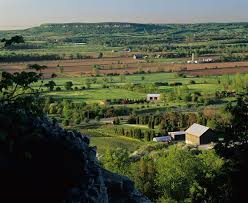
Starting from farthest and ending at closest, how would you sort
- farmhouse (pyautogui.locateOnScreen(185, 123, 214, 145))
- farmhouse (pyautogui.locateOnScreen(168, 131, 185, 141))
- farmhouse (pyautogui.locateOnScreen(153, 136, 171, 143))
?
farmhouse (pyautogui.locateOnScreen(168, 131, 185, 141))
farmhouse (pyautogui.locateOnScreen(153, 136, 171, 143))
farmhouse (pyautogui.locateOnScreen(185, 123, 214, 145))

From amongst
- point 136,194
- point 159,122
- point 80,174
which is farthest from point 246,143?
point 159,122

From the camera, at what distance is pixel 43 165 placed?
945cm

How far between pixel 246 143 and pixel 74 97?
6643 cm

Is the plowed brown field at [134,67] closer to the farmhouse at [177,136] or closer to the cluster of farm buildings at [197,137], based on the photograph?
the farmhouse at [177,136]

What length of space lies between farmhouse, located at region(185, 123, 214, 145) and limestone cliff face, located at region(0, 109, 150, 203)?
4062cm

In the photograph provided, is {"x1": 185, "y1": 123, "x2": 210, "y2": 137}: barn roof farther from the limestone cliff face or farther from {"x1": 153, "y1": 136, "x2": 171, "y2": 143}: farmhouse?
the limestone cliff face

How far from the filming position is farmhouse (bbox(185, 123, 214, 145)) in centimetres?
5022

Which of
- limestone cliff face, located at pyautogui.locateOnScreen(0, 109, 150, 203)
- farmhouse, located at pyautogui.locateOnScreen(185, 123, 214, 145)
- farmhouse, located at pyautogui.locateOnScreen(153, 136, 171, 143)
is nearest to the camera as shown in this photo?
limestone cliff face, located at pyautogui.locateOnScreen(0, 109, 150, 203)

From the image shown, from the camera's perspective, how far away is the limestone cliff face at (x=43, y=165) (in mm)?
9039

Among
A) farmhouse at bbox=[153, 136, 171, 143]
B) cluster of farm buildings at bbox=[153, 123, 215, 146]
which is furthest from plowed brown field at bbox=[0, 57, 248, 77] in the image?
cluster of farm buildings at bbox=[153, 123, 215, 146]

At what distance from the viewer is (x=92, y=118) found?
65250 mm

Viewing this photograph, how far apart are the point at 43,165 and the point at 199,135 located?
4150 cm

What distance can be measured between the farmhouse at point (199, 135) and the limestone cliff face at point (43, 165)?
40617mm

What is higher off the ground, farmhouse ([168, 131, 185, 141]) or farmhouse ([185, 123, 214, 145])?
farmhouse ([185, 123, 214, 145])
